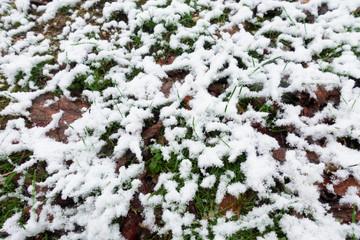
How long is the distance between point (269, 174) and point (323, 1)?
228cm

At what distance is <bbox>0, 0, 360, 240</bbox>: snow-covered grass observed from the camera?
4.92 ft

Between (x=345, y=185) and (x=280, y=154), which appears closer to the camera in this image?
(x=345, y=185)

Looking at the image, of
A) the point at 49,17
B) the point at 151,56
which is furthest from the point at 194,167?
the point at 49,17

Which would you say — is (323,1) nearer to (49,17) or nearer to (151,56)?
(151,56)

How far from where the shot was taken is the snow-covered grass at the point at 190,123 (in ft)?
4.92

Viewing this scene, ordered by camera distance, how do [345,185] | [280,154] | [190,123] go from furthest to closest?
[190,123], [280,154], [345,185]

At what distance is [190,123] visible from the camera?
182 cm

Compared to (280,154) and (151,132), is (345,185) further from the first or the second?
(151,132)

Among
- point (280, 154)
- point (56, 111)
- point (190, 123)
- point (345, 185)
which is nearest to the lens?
point (345, 185)

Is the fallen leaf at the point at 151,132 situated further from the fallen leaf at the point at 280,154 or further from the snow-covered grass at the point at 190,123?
the fallen leaf at the point at 280,154

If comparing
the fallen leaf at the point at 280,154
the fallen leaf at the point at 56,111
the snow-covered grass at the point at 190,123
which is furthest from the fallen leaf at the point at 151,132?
the fallen leaf at the point at 280,154

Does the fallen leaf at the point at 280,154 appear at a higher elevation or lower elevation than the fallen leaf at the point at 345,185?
higher

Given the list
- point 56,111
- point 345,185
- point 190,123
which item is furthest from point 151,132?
point 345,185

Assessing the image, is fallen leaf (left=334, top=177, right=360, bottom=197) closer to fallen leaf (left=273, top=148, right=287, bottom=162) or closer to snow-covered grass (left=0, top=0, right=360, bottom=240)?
snow-covered grass (left=0, top=0, right=360, bottom=240)
